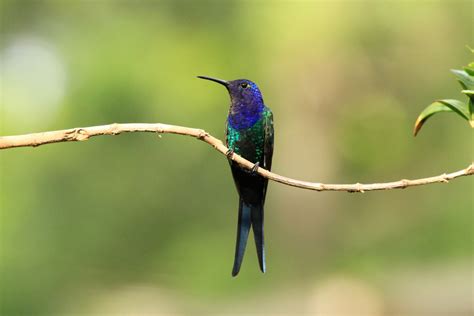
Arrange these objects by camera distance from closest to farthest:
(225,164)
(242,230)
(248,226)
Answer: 1. (242,230)
2. (248,226)
3. (225,164)

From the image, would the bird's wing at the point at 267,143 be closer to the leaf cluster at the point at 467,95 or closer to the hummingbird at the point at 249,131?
the hummingbird at the point at 249,131

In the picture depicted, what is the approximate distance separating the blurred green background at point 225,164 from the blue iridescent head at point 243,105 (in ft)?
22.7

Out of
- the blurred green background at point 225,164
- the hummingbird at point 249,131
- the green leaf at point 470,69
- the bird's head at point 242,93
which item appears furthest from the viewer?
the blurred green background at point 225,164

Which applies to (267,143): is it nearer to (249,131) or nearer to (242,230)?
(249,131)

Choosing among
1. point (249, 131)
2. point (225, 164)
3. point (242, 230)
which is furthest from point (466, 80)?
point (225, 164)

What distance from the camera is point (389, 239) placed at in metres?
17.2

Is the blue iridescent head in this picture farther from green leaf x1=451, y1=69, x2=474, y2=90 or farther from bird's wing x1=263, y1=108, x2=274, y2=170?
green leaf x1=451, y1=69, x2=474, y2=90

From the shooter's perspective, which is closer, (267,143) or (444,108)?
(444,108)

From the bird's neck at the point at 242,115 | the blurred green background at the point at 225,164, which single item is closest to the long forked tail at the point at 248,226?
A: the bird's neck at the point at 242,115

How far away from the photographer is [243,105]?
3.61 m

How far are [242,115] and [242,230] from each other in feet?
2.93

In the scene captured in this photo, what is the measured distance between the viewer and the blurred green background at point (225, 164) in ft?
39.9

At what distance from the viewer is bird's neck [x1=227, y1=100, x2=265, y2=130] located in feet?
11.8

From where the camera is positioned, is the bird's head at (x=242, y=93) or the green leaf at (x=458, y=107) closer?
the green leaf at (x=458, y=107)
